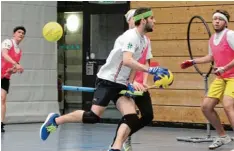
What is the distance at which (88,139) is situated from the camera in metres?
9.34

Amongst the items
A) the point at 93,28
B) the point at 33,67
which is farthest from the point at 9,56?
the point at 93,28

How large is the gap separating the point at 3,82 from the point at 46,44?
2.59 metres

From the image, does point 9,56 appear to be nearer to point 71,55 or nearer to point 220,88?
point 220,88

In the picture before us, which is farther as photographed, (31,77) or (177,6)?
(31,77)

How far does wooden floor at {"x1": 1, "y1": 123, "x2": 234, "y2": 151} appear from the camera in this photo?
26.8ft

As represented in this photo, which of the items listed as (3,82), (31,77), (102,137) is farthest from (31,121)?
(102,137)

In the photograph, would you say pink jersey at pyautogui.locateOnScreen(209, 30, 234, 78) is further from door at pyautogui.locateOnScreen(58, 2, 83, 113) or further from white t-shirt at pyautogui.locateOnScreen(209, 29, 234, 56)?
door at pyautogui.locateOnScreen(58, 2, 83, 113)

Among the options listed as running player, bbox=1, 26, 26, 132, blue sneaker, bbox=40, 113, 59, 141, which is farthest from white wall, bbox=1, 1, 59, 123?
blue sneaker, bbox=40, 113, 59, 141

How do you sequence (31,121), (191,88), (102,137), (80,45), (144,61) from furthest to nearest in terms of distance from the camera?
1. (80,45)
2. (31,121)
3. (191,88)
4. (102,137)
5. (144,61)

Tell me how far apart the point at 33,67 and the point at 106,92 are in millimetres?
6069

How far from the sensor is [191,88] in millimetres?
11266

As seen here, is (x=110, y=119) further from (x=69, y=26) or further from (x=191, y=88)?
(x=69, y=26)

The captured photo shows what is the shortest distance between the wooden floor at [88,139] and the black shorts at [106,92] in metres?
1.46

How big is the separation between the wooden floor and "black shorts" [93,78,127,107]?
1.46 meters
